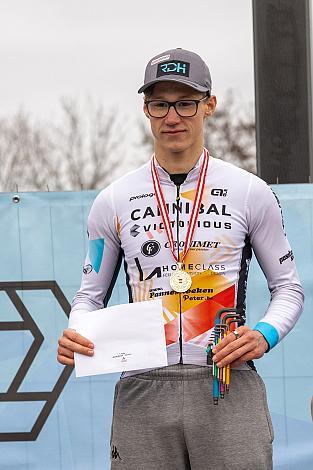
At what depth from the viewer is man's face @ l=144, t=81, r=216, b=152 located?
8.22ft

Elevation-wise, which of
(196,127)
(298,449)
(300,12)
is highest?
(300,12)

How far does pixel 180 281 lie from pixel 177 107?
462 millimetres

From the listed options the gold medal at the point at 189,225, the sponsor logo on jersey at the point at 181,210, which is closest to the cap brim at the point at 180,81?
the gold medal at the point at 189,225

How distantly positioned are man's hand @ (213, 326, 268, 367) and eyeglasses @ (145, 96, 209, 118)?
59 cm

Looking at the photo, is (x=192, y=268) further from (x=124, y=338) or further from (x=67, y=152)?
(x=67, y=152)

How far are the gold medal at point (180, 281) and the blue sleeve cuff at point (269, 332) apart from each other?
21 centimetres

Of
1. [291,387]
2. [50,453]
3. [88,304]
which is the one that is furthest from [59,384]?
[88,304]

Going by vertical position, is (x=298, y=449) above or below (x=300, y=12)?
below

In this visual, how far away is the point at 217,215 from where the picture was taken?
8.29 ft

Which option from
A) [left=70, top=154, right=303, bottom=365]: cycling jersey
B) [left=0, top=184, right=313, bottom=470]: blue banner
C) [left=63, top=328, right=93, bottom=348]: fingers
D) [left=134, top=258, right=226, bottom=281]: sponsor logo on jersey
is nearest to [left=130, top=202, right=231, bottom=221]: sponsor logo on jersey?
[left=70, top=154, right=303, bottom=365]: cycling jersey

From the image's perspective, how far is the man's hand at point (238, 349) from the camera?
2.35 metres

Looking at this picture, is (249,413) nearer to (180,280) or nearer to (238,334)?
(238,334)

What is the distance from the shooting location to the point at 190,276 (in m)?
2.47

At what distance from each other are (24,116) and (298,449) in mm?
5713
